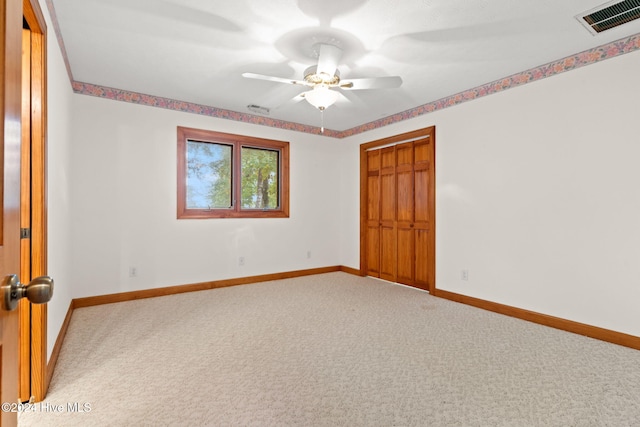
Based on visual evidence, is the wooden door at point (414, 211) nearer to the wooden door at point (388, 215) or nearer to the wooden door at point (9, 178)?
the wooden door at point (388, 215)

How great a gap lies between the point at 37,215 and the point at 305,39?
7.21 ft

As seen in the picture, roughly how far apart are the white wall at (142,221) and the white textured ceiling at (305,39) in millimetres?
486

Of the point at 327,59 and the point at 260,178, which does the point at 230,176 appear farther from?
the point at 327,59

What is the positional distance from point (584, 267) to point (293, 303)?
283 centimetres

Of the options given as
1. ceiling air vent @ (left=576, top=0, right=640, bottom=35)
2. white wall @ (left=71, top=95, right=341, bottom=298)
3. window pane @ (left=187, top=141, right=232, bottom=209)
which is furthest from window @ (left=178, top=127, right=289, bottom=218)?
ceiling air vent @ (left=576, top=0, right=640, bottom=35)

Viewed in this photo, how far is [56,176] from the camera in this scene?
2406mm

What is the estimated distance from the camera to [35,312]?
Answer: 1844 millimetres

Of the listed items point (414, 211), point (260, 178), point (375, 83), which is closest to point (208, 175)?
point (260, 178)

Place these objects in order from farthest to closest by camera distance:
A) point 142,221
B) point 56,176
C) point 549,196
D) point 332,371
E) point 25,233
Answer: point 142,221
point 549,196
point 56,176
point 332,371
point 25,233

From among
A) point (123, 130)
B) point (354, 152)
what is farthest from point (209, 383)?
point (354, 152)

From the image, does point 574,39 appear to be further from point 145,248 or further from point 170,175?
point 145,248

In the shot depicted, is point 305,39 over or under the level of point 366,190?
over

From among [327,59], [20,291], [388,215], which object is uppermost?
[327,59]

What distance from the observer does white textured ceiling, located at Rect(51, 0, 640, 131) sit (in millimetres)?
2219
